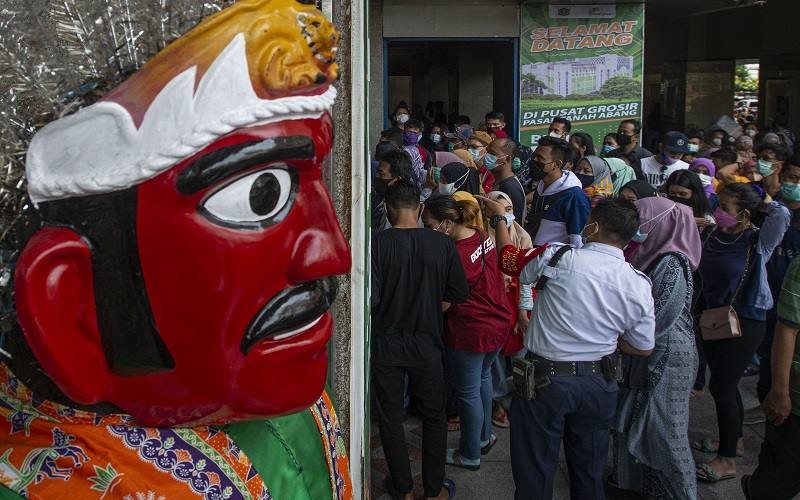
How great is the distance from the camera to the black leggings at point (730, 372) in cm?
444

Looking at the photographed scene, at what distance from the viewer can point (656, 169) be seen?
742cm

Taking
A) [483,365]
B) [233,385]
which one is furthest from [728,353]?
[233,385]

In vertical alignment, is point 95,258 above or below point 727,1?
below

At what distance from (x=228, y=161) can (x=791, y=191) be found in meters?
4.85

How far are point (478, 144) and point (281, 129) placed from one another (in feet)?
21.2

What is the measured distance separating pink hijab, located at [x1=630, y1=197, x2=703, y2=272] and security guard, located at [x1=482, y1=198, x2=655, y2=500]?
708mm

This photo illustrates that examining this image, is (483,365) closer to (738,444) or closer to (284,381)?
(738,444)

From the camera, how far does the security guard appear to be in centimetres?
332

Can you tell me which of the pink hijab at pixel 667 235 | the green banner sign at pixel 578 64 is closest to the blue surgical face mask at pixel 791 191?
the pink hijab at pixel 667 235

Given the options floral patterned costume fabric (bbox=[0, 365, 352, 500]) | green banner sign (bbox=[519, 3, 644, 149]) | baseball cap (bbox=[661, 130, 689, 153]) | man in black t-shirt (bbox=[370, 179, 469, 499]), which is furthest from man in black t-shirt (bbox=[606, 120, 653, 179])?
floral patterned costume fabric (bbox=[0, 365, 352, 500])

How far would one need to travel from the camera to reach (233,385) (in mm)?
1085

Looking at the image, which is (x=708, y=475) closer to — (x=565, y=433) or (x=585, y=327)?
(x=565, y=433)

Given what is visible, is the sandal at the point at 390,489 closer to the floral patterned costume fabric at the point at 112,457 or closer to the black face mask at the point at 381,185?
the black face mask at the point at 381,185

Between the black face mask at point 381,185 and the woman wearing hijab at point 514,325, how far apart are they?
0.72 m
